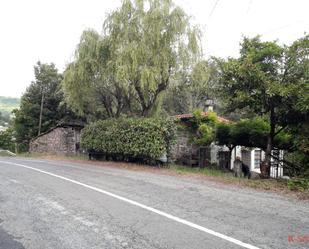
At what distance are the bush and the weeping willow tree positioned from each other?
2023mm

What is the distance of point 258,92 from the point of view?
10.5 m

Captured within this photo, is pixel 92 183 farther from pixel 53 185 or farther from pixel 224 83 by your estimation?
pixel 224 83

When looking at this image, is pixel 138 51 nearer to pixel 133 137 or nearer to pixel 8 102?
pixel 133 137

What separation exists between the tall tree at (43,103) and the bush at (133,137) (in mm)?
15495

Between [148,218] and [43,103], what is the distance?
29.7 meters

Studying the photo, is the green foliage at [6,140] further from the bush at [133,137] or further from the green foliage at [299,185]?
the green foliage at [299,185]

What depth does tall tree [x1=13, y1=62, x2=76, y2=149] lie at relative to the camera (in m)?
32.1

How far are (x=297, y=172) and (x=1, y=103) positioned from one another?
11731 cm

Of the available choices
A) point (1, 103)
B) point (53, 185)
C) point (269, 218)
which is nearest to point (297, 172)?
point (269, 218)

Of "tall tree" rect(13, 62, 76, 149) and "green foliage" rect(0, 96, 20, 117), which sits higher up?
"green foliage" rect(0, 96, 20, 117)

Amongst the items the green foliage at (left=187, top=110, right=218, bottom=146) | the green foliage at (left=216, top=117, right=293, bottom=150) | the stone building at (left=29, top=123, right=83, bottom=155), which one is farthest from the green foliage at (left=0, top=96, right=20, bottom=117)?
the green foliage at (left=216, top=117, right=293, bottom=150)

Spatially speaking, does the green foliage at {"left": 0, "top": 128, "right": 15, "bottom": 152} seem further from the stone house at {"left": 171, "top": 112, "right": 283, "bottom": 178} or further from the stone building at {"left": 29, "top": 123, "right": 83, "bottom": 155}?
the stone house at {"left": 171, "top": 112, "right": 283, "bottom": 178}

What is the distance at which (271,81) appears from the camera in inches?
411

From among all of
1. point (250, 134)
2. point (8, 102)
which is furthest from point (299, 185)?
point (8, 102)
